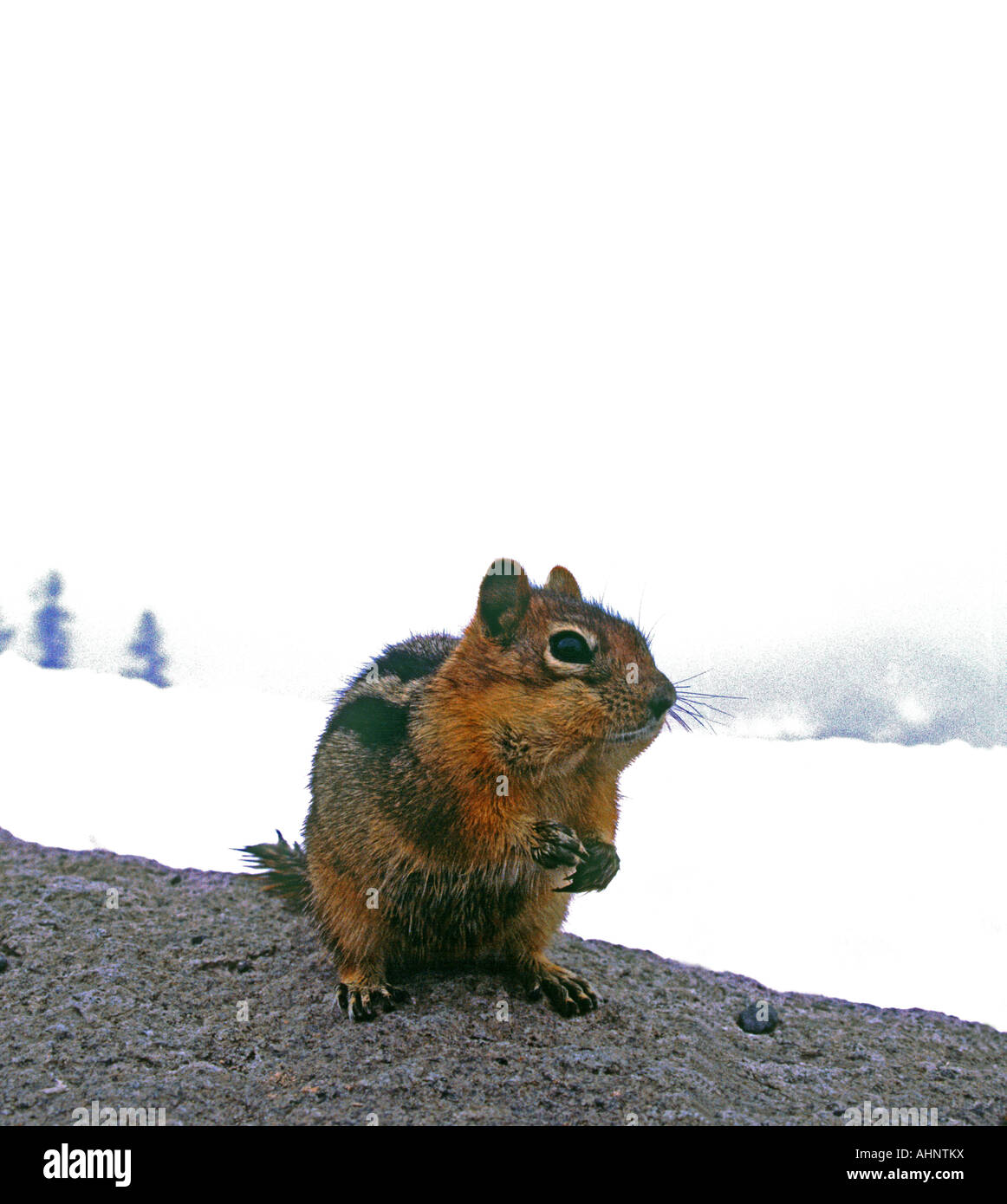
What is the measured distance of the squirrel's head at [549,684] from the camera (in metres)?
4.22

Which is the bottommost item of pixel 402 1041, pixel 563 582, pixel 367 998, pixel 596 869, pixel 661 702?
pixel 402 1041

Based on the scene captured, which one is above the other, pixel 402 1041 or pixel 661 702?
pixel 661 702

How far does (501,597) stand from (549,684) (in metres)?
0.48

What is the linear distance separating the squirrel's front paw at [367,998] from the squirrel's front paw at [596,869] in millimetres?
1152

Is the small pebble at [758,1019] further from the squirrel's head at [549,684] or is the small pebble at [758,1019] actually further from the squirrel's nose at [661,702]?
the squirrel's nose at [661,702]

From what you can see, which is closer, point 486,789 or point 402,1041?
point 486,789

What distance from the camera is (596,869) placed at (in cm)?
441

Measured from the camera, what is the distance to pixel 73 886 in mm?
6918

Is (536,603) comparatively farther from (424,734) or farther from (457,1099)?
(457,1099)

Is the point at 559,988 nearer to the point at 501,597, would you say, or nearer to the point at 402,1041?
the point at 402,1041

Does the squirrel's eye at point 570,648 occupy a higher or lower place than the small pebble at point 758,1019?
higher

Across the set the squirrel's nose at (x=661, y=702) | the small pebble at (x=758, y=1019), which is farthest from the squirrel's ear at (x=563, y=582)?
the small pebble at (x=758, y=1019)

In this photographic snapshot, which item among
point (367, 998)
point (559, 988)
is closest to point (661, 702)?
point (559, 988)
